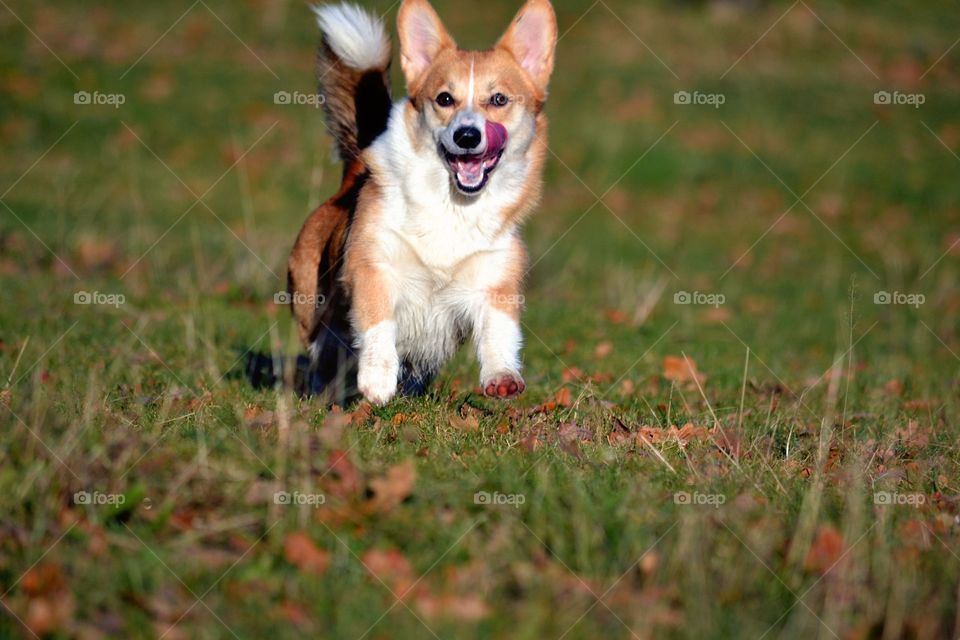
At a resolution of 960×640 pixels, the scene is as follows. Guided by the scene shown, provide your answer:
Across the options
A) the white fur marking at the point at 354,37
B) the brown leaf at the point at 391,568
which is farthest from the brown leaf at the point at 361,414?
the white fur marking at the point at 354,37

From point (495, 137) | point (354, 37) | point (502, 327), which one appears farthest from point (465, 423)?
point (354, 37)

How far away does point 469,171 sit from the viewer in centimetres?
489

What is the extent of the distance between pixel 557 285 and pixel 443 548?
6775mm

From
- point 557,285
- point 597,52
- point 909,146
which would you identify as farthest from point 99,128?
point 909,146

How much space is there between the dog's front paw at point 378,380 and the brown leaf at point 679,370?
71.3 inches

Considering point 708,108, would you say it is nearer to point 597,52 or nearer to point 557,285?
point 597,52

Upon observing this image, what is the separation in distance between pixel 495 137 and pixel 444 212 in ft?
1.31

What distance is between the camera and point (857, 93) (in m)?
16.8

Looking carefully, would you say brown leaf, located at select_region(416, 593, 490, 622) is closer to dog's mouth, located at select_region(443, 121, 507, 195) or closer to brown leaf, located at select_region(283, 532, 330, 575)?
brown leaf, located at select_region(283, 532, 330, 575)

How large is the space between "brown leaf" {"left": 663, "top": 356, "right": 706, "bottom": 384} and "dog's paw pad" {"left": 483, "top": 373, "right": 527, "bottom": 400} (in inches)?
61.2

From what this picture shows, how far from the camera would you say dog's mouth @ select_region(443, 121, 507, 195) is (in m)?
4.86

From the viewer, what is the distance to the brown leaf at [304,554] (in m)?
3.05

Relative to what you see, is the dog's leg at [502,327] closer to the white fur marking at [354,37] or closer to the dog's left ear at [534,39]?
the dog's left ear at [534,39]

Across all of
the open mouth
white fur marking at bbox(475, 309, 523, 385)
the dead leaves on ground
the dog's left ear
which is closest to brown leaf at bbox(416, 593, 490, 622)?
the dead leaves on ground
